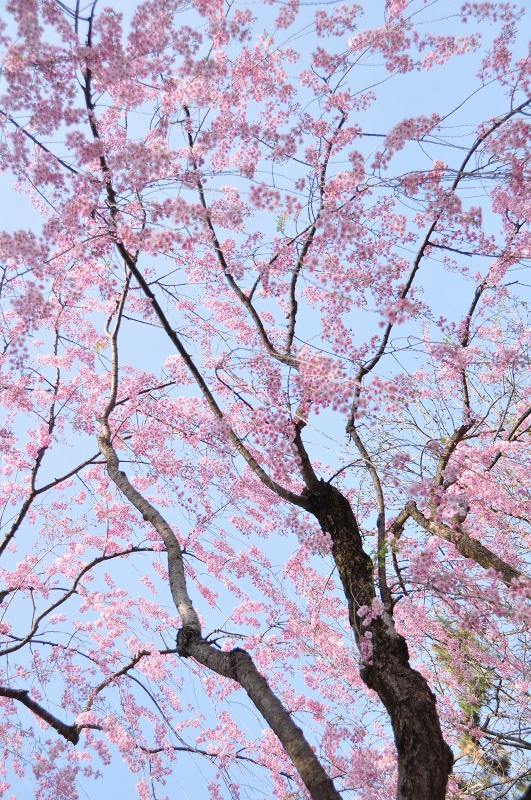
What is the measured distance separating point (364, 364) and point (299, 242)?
1.35 metres

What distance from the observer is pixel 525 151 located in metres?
5.09

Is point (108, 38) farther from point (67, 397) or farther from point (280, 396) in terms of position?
point (67, 397)

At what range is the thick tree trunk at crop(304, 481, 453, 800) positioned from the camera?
355 centimetres

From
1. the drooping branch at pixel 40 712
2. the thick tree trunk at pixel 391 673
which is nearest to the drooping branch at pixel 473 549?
the thick tree trunk at pixel 391 673

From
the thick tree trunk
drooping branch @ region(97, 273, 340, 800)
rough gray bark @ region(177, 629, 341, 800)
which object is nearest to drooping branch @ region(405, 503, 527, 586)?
the thick tree trunk

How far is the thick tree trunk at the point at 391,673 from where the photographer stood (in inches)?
140

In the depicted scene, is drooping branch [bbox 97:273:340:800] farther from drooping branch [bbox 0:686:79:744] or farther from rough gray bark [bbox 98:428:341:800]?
drooping branch [bbox 0:686:79:744]

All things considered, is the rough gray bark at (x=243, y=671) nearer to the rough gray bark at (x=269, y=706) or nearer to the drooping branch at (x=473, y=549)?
the rough gray bark at (x=269, y=706)

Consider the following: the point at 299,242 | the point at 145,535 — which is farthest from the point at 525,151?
the point at 145,535

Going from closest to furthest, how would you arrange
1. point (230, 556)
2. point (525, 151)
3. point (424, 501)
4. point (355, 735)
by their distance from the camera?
point (424, 501) → point (525, 151) → point (355, 735) → point (230, 556)

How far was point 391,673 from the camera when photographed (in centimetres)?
406

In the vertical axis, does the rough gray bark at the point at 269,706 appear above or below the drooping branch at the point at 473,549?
below

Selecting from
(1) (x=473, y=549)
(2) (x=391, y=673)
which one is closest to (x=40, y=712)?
(2) (x=391, y=673)

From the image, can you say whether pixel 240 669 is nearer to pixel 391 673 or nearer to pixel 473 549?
pixel 391 673
